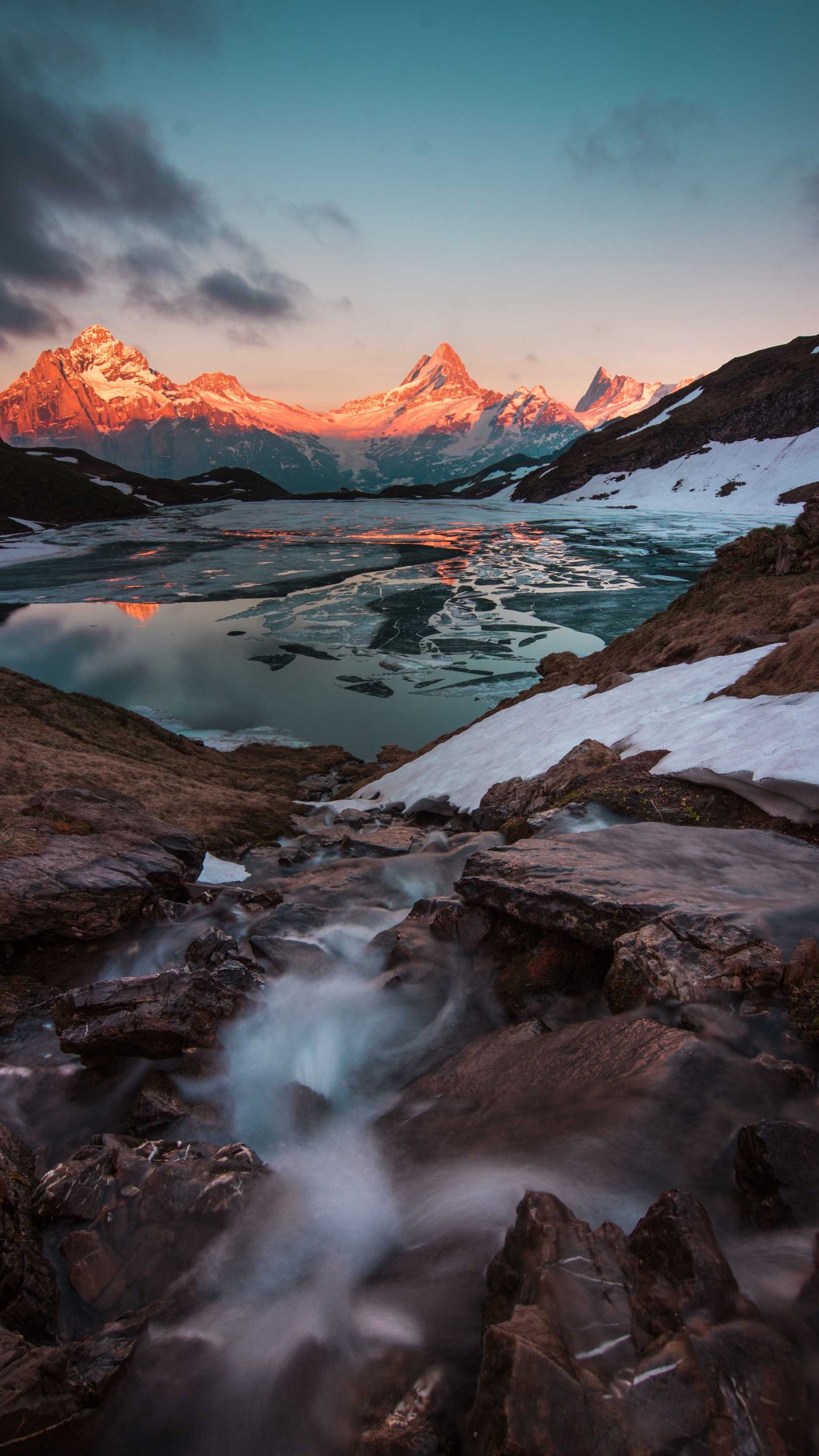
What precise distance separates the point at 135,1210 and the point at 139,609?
5180 cm

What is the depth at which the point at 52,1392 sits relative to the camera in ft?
9.61

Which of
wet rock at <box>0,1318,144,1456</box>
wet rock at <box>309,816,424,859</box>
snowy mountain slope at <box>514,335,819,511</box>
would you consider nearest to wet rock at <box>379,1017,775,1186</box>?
wet rock at <box>0,1318,144,1456</box>

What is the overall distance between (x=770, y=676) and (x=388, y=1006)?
7.50 metres

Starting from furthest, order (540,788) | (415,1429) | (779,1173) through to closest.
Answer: (540,788)
(779,1173)
(415,1429)

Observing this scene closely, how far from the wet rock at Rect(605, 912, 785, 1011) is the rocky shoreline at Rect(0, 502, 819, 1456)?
Result: 0.07 ft

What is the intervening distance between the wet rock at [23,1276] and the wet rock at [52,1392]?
29 centimetres

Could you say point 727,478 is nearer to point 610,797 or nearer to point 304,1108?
point 610,797

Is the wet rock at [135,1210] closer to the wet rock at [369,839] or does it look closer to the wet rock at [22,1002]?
the wet rock at [22,1002]

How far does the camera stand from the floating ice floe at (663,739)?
7.36m

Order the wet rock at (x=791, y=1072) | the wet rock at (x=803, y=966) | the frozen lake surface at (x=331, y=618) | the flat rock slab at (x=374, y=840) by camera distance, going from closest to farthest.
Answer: the wet rock at (x=791, y=1072) < the wet rock at (x=803, y=966) < the flat rock slab at (x=374, y=840) < the frozen lake surface at (x=331, y=618)

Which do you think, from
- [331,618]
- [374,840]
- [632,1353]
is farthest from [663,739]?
[331,618]

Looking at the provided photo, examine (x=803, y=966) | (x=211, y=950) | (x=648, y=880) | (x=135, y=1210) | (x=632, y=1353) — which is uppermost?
(x=803, y=966)

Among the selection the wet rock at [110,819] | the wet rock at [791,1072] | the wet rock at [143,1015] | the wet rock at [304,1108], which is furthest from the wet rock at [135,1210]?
the wet rock at [110,819]

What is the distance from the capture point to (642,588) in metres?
46.4
